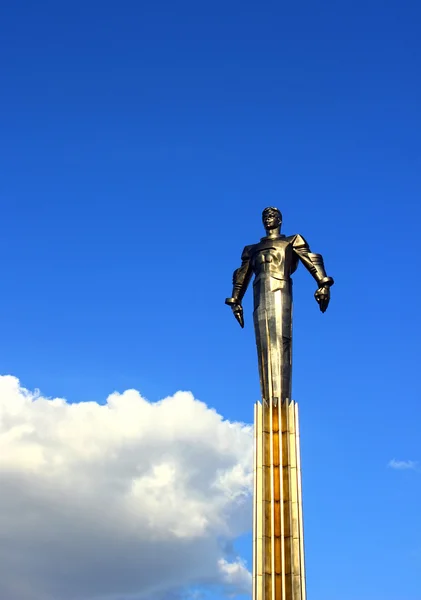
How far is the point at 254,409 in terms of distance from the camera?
23.1 m

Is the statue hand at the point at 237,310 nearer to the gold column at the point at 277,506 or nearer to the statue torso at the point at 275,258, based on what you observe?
the statue torso at the point at 275,258

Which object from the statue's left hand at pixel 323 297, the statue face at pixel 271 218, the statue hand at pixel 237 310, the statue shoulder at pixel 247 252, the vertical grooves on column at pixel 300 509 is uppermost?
the statue face at pixel 271 218

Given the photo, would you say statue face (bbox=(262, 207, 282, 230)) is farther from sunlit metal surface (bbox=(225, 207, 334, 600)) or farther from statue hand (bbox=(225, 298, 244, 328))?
statue hand (bbox=(225, 298, 244, 328))

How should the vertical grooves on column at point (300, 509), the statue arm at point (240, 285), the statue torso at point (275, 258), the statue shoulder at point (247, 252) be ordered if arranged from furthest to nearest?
the statue arm at point (240, 285), the statue shoulder at point (247, 252), the statue torso at point (275, 258), the vertical grooves on column at point (300, 509)

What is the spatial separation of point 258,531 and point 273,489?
1.20 m

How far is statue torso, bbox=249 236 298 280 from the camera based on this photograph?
24.9 metres

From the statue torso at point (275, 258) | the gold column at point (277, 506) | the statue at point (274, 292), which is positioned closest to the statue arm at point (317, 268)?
the statue at point (274, 292)

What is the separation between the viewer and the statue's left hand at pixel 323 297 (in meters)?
24.8

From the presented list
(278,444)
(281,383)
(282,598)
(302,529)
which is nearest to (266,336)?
(281,383)

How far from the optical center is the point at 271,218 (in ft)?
84.7

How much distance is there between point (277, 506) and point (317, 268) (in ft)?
24.2

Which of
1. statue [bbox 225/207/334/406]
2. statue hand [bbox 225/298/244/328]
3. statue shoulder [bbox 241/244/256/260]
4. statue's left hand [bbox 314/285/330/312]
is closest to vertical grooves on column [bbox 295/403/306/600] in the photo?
statue [bbox 225/207/334/406]

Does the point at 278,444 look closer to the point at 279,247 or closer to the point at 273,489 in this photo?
the point at 273,489

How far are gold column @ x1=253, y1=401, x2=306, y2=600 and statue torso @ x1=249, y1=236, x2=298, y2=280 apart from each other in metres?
4.10
